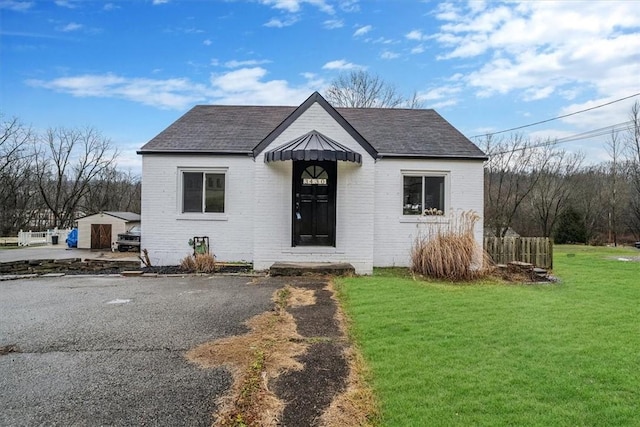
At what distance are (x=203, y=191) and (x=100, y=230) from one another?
1374 cm

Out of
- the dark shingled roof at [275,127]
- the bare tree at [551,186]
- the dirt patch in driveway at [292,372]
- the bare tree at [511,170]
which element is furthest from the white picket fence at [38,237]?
the bare tree at [551,186]

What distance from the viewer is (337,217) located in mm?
10258

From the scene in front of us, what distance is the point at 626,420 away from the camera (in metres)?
2.86

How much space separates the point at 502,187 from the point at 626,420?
2852 centimetres

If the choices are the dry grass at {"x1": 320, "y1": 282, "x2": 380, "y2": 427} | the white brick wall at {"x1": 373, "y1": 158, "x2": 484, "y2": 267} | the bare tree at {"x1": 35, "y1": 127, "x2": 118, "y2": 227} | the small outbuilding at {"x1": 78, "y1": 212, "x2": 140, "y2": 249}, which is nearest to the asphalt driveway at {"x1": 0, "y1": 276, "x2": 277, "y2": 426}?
the dry grass at {"x1": 320, "y1": 282, "x2": 380, "y2": 427}

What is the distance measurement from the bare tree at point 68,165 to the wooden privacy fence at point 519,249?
38.5 m

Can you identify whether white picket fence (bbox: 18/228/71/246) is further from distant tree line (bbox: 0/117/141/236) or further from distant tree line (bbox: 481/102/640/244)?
distant tree line (bbox: 481/102/640/244)

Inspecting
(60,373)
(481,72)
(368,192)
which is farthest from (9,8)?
(481,72)

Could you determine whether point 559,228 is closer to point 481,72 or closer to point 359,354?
point 481,72

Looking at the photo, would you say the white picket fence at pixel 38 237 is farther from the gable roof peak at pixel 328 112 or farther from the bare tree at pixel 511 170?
the bare tree at pixel 511 170

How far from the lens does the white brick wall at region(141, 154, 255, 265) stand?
1174cm

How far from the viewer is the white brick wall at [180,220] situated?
11742 mm

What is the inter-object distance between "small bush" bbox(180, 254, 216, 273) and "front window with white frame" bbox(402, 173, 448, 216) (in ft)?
19.0

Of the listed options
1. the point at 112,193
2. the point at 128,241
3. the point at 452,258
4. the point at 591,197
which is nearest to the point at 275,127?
the point at 452,258
